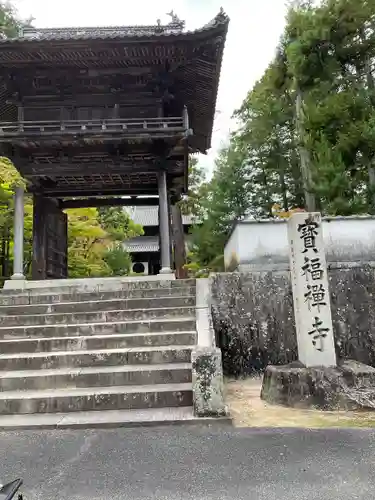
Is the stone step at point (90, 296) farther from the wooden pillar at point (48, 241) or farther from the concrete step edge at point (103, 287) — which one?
the wooden pillar at point (48, 241)

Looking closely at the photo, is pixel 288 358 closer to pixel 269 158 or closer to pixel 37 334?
pixel 37 334

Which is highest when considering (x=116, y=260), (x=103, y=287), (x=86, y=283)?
(x=116, y=260)

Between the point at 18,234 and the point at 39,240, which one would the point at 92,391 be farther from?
the point at 39,240

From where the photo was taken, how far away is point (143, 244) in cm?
2847

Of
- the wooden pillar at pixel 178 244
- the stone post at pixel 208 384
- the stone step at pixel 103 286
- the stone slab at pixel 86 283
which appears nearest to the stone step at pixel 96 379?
the stone post at pixel 208 384

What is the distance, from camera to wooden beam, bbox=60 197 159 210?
11883 mm

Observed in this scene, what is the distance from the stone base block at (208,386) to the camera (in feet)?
13.2

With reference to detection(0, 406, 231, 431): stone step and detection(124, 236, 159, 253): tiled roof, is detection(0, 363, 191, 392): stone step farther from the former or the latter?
detection(124, 236, 159, 253): tiled roof

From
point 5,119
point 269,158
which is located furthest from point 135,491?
point 269,158

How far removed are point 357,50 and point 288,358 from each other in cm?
1064

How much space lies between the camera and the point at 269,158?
712 inches

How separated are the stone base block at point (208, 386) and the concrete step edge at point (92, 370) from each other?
0.67 m

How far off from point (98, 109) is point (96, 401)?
7956mm

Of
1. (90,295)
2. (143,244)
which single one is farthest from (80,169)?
(143,244)
